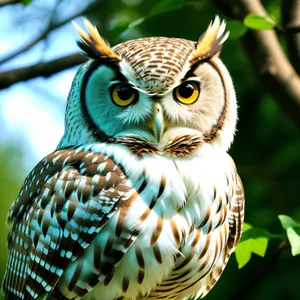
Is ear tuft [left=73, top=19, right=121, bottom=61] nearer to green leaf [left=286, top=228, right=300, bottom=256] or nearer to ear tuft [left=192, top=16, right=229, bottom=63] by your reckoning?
ear tuft [left=192, top=16, right=229, bottom=63]

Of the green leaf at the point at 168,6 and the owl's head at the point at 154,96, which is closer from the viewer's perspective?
the owl's head at the point at 154,96

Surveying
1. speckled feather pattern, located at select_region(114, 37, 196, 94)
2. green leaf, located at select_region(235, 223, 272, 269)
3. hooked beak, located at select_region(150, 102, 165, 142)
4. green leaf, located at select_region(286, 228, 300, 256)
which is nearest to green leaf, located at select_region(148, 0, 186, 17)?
speckled feather pattern, located at select_region(114, 37, 196, 94)

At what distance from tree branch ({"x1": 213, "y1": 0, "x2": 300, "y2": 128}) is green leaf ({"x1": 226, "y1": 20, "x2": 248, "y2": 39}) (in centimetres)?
57

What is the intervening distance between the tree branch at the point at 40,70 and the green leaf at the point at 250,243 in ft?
5.66

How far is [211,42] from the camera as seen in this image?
5.09 meters

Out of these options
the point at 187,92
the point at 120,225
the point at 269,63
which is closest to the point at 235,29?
the point at 269,63

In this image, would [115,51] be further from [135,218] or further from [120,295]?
[120,295]

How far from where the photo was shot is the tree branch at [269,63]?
5789 millimetres

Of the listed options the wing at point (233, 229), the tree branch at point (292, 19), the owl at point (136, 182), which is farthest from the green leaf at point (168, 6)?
the wing at point (233, 229)

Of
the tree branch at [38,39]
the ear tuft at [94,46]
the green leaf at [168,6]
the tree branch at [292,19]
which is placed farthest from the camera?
the tree branch at [38,39]

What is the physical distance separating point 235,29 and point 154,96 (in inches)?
40.7

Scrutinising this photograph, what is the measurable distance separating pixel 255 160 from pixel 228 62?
1.20 metres

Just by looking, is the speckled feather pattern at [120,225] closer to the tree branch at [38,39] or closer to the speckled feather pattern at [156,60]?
the speckled feather pattern at [156,60]

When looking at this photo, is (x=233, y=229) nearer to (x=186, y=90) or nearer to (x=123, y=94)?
(x=186, y=90)
